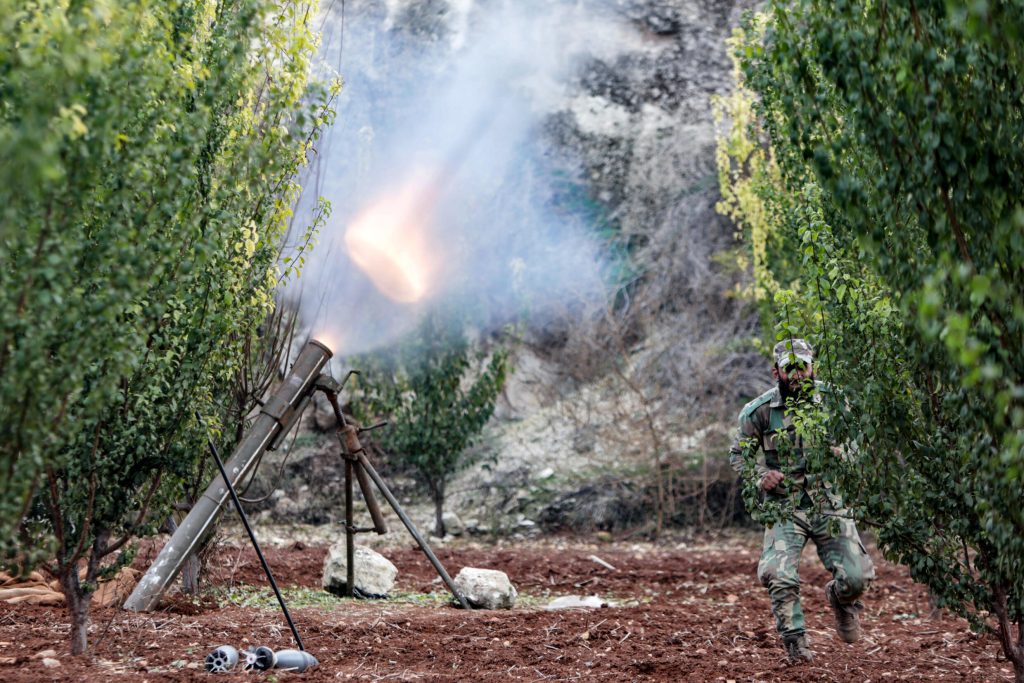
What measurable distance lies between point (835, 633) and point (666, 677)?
2140mm

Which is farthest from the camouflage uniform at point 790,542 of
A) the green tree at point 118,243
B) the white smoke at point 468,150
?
the white smoke at point 468,150

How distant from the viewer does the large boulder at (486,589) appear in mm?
7984

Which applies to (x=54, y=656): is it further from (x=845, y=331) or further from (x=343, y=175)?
(x=343, y=175)

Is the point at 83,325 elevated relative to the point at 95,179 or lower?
lower

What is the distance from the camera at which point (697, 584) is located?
977 centimetres

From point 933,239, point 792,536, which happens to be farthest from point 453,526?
point 933,239

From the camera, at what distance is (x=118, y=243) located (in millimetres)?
3389

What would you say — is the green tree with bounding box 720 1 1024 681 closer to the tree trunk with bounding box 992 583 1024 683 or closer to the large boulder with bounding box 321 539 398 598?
the tree trunk with bounding box 992 583 1024 683

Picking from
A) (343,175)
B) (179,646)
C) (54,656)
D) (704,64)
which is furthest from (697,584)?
(704,64)

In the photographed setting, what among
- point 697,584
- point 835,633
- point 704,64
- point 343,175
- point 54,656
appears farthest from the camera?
point 704,64

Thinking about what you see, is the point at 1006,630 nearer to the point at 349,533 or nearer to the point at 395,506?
the point at 395,506

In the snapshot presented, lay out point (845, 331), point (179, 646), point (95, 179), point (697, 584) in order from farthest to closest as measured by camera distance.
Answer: point (697, 584) → point (179, 646) → point (845, 331) → point (95, 179)

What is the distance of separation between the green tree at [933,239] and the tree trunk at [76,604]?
3989 millimetres

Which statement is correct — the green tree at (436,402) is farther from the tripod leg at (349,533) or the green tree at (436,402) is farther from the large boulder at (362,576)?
the tripod leg at (349,533)
